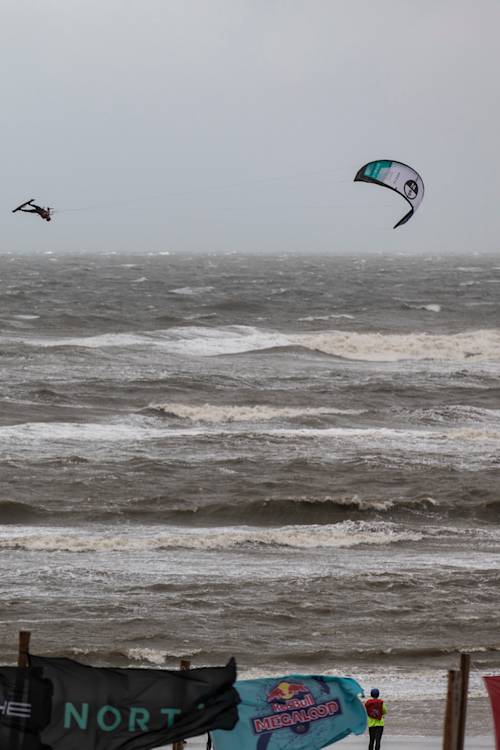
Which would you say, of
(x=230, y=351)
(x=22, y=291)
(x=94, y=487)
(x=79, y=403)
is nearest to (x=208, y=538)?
(x=94, y=487)

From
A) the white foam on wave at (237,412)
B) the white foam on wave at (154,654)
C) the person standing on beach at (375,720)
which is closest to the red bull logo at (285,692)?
the person standing on beach at (375,720)

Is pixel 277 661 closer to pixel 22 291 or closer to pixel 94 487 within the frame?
pixel 94 487

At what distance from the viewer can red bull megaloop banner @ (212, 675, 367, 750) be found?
8.62 m

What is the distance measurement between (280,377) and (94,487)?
17482 mm

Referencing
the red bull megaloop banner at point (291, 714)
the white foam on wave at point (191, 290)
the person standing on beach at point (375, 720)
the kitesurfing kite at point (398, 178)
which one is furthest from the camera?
the white foam on wave at point (191, 290)

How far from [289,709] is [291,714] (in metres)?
0.05

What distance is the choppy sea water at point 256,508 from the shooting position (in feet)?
52.4

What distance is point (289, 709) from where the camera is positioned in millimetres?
8680

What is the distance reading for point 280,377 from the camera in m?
41.2

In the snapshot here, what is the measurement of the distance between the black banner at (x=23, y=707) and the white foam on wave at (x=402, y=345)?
4182 centimetres

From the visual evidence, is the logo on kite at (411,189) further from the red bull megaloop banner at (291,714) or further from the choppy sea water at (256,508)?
the red bull megaloop banner at (291,714)

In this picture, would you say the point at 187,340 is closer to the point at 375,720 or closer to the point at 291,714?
the point at 375,720

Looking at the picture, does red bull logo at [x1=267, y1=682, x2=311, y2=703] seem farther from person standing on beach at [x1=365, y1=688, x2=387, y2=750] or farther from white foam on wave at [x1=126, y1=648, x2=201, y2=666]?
white foam on wave at [x1=126, y1=648, x2=201, y2=666]

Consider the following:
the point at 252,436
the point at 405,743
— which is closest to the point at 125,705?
the point at 405,743
